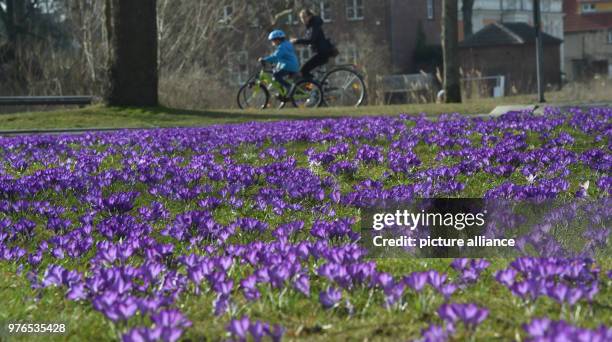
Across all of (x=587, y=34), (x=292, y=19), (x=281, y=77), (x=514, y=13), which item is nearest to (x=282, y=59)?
(x=281, y=77)

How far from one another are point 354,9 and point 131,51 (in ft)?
149

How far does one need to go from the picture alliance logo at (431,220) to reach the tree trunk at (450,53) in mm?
18879

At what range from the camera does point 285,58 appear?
2005 cm

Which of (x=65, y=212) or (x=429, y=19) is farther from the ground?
(x=429, y=19)

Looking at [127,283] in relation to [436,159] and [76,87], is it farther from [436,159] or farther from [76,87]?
[76,87]

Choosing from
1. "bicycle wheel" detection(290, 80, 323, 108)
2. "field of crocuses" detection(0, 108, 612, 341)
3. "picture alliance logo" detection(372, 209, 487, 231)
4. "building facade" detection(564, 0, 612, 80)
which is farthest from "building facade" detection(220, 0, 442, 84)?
"picture alliance logo" detection(372, 209, 487, 231)

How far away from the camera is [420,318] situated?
9.21ft

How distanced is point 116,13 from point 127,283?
50.8ft

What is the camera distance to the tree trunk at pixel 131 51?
1784 centimetres

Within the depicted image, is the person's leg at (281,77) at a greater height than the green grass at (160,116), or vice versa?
the person's leg at (281,77)

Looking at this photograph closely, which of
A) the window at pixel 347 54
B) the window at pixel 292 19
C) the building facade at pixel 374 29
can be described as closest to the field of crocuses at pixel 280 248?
the window at pixel 292 19

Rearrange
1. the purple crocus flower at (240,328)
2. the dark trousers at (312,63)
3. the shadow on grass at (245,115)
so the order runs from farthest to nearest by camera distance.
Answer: the dark trousers at (312,63) < the shadow on grass at (245,115) < the purple crocus flower at (240,328)

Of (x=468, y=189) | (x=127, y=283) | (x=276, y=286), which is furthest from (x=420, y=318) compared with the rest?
(x=468, y=189)

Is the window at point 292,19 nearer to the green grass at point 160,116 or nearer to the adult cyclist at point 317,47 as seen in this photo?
the adult cyclist at point 317,47
